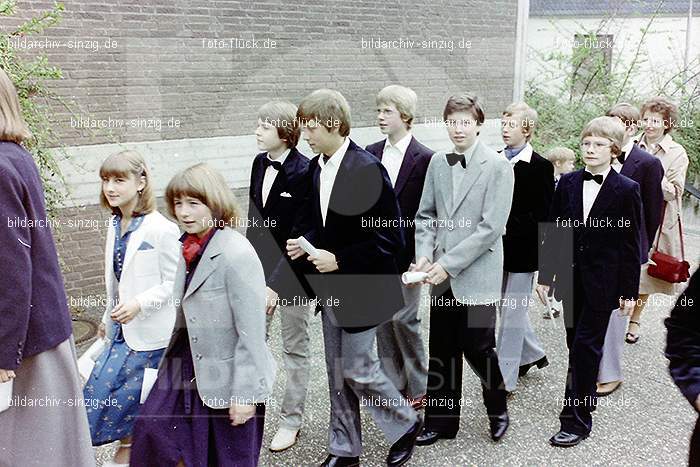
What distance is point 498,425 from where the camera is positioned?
4.48 meters

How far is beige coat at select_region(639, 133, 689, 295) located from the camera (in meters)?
6.20

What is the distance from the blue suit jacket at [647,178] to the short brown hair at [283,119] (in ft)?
8.34

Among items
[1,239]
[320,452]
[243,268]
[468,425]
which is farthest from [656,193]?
[1,239]

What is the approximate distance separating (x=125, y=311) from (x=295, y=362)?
1.30 meters

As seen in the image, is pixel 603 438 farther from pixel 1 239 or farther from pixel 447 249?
pixel 1 239

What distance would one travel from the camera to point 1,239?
2.79 meters

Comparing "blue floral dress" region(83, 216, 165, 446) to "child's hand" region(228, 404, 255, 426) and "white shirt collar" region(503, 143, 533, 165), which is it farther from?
"white shirt collar" region(503, 143, 533, 165)

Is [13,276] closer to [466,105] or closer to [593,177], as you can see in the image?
[466,105]

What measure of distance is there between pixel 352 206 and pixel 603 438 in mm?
2189

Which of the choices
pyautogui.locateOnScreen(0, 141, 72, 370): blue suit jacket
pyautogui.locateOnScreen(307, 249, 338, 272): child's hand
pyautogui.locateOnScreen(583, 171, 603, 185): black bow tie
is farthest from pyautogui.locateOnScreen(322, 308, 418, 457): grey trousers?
pyautogui.locateOnScreen(583, 171, 603, 185): black bow tie

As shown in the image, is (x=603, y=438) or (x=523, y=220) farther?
(x=523, y=220)

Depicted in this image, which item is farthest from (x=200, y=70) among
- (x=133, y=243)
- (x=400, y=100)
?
(x=133, y=243)

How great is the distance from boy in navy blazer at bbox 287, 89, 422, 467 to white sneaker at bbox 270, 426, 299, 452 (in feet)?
1.21

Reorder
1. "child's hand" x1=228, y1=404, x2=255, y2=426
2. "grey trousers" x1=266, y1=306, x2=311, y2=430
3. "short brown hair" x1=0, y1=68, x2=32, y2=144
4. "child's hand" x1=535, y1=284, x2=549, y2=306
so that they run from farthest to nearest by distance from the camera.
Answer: "child's hand" x1=535, y1=284, x2=549, y2=306
"grey trousers" x1=266, y1=306, x2=311, y2=430
"child's hand" x1=228, y1=404, x2=255, y2=426
"short brown hair" x1=0, y1=68, x2=32, y2=144
